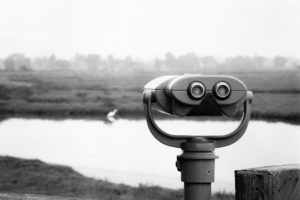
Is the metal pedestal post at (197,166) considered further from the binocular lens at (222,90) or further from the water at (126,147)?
the water at (126,147)

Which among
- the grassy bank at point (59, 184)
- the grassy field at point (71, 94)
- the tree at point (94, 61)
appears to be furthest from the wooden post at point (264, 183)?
the tree at point (94, 61)

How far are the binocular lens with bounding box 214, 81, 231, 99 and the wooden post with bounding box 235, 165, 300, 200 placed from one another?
0.54 feet

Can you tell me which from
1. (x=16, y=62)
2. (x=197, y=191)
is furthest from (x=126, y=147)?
(x=197, y=191)

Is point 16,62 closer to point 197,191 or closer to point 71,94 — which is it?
point 71,94

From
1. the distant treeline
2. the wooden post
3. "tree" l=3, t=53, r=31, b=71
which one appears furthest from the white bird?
the wooden post

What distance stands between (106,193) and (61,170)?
1.73 ft

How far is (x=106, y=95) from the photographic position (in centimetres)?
750

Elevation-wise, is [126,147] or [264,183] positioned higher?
[264,183]

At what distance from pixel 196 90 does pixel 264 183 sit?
24 cm

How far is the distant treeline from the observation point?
7.14 meters

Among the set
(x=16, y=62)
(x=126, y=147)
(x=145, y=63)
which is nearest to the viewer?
(x=126, y=147)

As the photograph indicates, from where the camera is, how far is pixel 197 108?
62.3 inches

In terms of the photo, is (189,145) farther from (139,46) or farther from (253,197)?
(139,46)

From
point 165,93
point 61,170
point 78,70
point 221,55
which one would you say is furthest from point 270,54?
point 165,93
